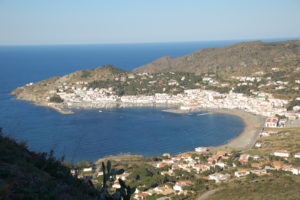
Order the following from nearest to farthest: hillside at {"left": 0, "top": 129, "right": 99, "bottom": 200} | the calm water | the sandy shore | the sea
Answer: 1. hillside at {"left": 0, "top": 129, "right": 99, "bottom": 200}
2. the sandy shore
3. the sea
4. the calm water

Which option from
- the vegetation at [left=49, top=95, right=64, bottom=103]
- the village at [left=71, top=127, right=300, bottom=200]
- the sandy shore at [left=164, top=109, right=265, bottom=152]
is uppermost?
the village at [left=71, top=127, right=300, bottom=200]

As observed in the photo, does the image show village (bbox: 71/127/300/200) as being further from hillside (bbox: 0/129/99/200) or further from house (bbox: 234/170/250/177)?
hillside (bbox: 0/129/99/200)

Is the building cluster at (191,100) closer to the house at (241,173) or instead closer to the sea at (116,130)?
the sea at (116,130)

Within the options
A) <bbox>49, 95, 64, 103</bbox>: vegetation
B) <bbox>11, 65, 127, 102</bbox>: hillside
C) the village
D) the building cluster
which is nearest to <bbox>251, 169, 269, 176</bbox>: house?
the village

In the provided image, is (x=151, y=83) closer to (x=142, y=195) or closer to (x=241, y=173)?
(x=241, y=173)

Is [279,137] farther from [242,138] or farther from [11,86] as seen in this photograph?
[11,86]

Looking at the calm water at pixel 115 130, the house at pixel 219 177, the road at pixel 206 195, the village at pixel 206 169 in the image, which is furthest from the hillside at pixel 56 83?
the road at pixel 206 195

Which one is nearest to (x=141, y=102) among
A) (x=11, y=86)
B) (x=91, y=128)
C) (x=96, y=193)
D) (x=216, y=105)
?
(x=216, y=105)
